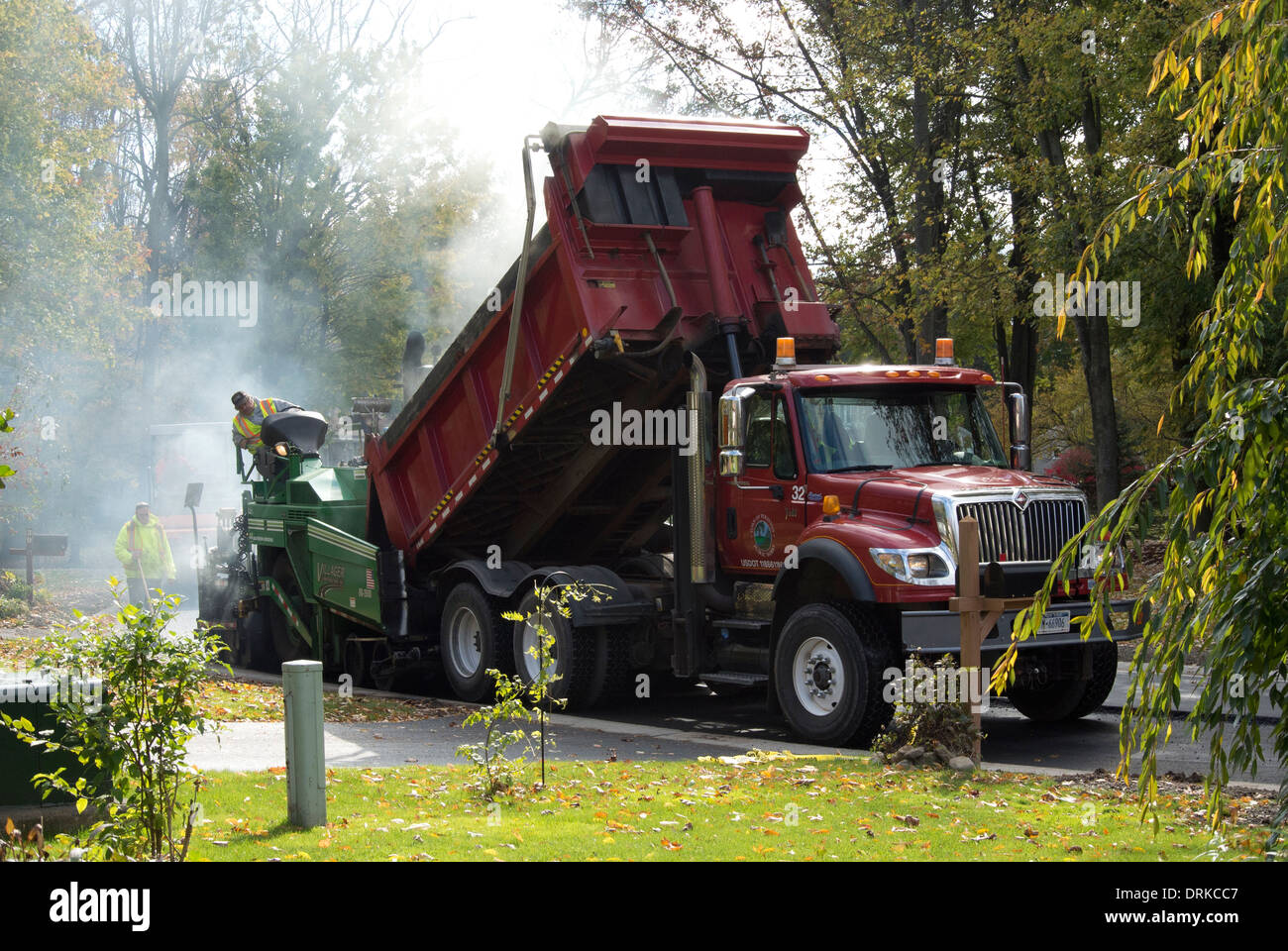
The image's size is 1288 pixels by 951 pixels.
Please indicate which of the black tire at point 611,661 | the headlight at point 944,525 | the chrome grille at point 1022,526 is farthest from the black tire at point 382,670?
the chrome grille at point 1022,526

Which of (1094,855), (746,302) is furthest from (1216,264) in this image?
(1094,855)

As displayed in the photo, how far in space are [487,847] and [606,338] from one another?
5332 mm

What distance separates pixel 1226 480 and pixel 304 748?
173 inches

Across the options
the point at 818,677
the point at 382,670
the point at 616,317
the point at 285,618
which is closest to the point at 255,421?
the point at 285,618

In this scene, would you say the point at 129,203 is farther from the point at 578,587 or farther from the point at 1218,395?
the point at 1218,395

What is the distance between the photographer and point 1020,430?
1130cm

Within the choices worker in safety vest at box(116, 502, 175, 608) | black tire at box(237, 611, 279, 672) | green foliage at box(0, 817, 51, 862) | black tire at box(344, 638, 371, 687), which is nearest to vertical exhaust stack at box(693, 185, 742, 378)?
black tire at box(344, 638, 371, 687)

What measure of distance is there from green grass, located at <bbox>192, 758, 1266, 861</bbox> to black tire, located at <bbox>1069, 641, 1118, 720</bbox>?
2.42 m

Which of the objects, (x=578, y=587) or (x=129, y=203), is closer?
(x=578, y=587)

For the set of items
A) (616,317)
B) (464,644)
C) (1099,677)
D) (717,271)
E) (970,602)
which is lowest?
(1099,677)

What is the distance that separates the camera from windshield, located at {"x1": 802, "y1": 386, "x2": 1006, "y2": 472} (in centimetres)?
1074

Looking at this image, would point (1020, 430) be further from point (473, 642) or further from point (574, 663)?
point (473, 642)

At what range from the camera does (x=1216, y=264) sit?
16750 millimetres

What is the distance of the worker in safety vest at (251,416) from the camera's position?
623 inches
